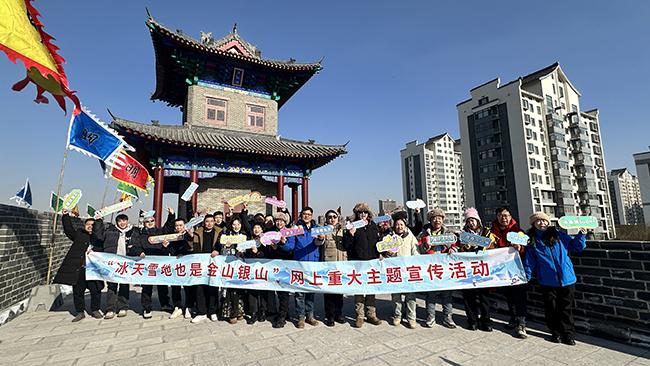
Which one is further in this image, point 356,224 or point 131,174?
point 131,174

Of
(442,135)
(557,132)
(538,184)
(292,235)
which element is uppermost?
(442,135)

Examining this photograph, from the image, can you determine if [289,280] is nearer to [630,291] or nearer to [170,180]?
[630,291]

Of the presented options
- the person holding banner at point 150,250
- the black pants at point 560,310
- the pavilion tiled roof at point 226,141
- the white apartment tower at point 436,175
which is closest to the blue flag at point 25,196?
the pavilion tiled roof at point 226,141

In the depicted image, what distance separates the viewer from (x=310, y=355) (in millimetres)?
3623

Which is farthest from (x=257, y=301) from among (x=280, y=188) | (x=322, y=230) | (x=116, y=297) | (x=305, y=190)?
(x=305, y=190)

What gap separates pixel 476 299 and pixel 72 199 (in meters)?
8.41

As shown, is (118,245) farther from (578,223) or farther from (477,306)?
(578,223)

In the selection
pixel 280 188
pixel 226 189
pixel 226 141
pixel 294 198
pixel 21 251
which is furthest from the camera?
pixel 294 198

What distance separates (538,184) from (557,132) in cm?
1040

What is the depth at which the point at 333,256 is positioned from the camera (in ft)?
16.7

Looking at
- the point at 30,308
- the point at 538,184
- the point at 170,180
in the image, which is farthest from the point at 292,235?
the point at 538,184

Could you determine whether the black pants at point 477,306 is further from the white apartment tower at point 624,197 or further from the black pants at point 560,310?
the white apartment tower at point 624,197

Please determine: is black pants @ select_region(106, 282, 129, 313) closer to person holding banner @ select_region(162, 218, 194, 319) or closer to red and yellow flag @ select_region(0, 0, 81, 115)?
person holding banner @ select_region(162, 218, 194, 319)

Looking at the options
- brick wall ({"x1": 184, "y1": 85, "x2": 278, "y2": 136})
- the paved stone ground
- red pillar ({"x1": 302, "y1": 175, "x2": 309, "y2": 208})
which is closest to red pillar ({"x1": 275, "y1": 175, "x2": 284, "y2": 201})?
red pillar ({"x1": 302, "y1": 175, "x2": 309, "y2": 208})
